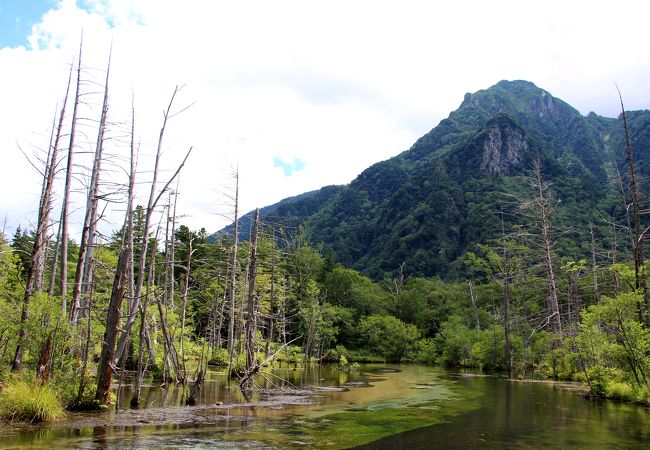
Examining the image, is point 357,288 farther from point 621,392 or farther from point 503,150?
point 503,150

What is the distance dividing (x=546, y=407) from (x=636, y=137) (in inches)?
6903

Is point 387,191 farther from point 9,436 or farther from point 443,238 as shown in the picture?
point 9,436

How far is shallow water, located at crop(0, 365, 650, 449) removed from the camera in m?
12.5

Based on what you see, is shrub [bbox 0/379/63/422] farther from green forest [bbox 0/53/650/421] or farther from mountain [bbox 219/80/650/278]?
mountain [bbox 219/80/650/278]

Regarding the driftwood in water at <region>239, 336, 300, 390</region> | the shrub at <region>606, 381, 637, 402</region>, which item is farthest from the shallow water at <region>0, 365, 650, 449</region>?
the shrub at <region>606, 381, 637, 402</region>

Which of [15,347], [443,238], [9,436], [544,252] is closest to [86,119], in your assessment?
[15,347]

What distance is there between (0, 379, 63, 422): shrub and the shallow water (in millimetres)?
518

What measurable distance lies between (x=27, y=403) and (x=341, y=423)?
385 inches

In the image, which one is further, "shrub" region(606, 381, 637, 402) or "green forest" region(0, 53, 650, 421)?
"shrub" region(606, 381, 637, 402)

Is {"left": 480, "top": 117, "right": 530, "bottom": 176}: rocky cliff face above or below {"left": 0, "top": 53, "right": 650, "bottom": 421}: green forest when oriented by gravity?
above

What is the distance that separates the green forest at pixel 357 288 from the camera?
666 inches

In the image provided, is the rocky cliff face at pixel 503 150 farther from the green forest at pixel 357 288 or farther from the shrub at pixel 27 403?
the shrub at pixel 27 403

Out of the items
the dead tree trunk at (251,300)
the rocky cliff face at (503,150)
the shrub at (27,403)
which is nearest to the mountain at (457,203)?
the rocky cliff face at (503,150)

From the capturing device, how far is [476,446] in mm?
13359
